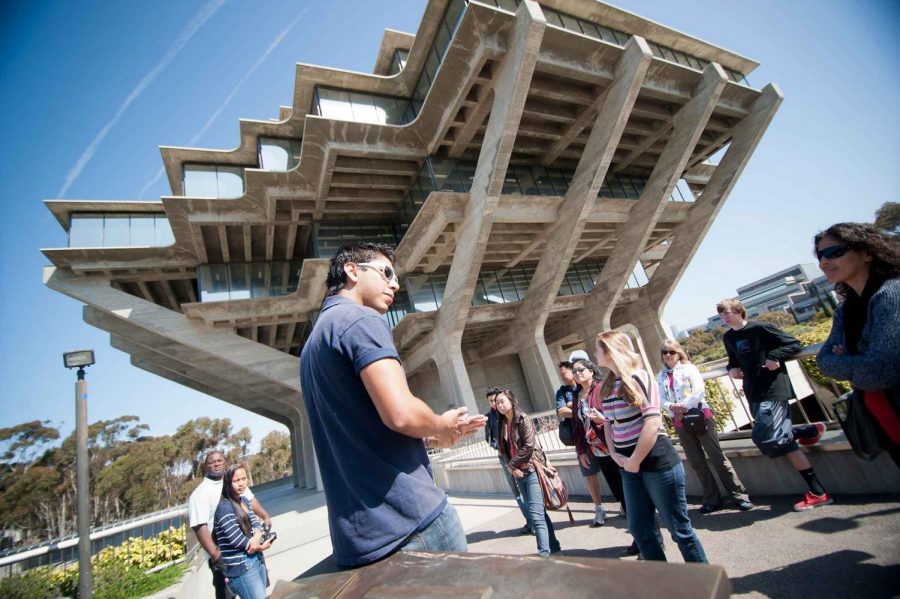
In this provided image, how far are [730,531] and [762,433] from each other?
101 centimetres

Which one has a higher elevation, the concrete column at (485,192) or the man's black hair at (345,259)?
the concrete column at (485,192)

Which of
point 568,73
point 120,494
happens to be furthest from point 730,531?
point 120,494

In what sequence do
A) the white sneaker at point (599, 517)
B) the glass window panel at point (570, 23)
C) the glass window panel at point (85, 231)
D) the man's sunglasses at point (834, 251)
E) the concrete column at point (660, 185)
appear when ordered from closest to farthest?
the man's sunglasses at point (834, 251), the white sneaker at point (599, 517), the glass window panel at point (570, 23), the concrete column at point (660, 185), the glass window panel at point (85, 231)

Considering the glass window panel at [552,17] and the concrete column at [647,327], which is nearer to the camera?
the glass window panel at [552,17]

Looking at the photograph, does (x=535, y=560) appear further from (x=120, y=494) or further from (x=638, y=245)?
(x=120, y=494)

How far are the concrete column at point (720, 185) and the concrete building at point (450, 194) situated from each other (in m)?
0.10

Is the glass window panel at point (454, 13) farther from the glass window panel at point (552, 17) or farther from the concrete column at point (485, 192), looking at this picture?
the glass window panel at point (552, 17)

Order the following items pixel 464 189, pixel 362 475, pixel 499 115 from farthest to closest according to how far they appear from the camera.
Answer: pixel 464 189 < pixel 499 115 < pixel 362 475

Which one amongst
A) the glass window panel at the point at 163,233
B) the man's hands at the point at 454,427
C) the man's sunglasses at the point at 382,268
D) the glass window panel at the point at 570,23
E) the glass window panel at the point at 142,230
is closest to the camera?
the man's hands at the point at 454,427

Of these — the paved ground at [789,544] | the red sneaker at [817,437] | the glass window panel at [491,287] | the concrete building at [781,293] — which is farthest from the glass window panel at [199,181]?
the concrete building at [781,293]

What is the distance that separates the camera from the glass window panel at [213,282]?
17.2 metres

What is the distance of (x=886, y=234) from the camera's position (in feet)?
7.29

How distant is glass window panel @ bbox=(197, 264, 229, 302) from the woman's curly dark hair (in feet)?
64.4

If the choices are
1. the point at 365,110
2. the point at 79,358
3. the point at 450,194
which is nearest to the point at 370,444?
the point at 79,358
